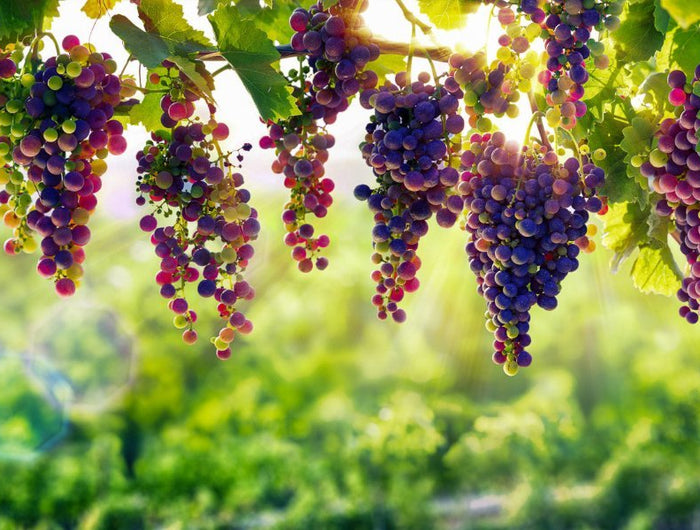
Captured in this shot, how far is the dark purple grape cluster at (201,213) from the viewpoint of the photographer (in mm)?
827

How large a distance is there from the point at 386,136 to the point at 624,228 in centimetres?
41

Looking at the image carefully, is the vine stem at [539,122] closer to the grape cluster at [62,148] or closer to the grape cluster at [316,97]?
the grape cluster at [316,97]

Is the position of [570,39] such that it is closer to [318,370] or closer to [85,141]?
[85,141]

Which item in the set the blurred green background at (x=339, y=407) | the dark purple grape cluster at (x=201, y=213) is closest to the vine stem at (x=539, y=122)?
the dark purple grape cluster at (x=201, y=213)

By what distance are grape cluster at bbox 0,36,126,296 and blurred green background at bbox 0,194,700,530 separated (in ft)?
16.1

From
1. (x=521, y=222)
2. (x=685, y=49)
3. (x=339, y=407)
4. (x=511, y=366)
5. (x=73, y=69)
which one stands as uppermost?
(x=339, y=407)

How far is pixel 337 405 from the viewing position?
31.0 ft

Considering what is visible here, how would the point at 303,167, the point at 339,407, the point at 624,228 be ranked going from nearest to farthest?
the point at 303,167 → the point at 624,228 → the point at 339,407

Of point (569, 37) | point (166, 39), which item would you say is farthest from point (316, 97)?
point (569, 37)

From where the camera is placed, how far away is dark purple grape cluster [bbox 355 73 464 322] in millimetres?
774

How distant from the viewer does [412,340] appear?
43.1 ft

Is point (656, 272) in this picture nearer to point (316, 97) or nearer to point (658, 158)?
point (658, 158)

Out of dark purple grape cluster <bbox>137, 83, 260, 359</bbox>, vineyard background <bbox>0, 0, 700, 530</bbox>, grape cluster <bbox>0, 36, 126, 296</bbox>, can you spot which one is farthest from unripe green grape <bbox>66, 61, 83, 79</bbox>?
vineyard background <bbox>0, 0, 700, 530</bbox>

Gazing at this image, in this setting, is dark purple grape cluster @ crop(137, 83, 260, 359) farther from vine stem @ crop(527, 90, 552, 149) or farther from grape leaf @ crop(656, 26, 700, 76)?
grape leaf @ crop(656, 26, 700, 76)
